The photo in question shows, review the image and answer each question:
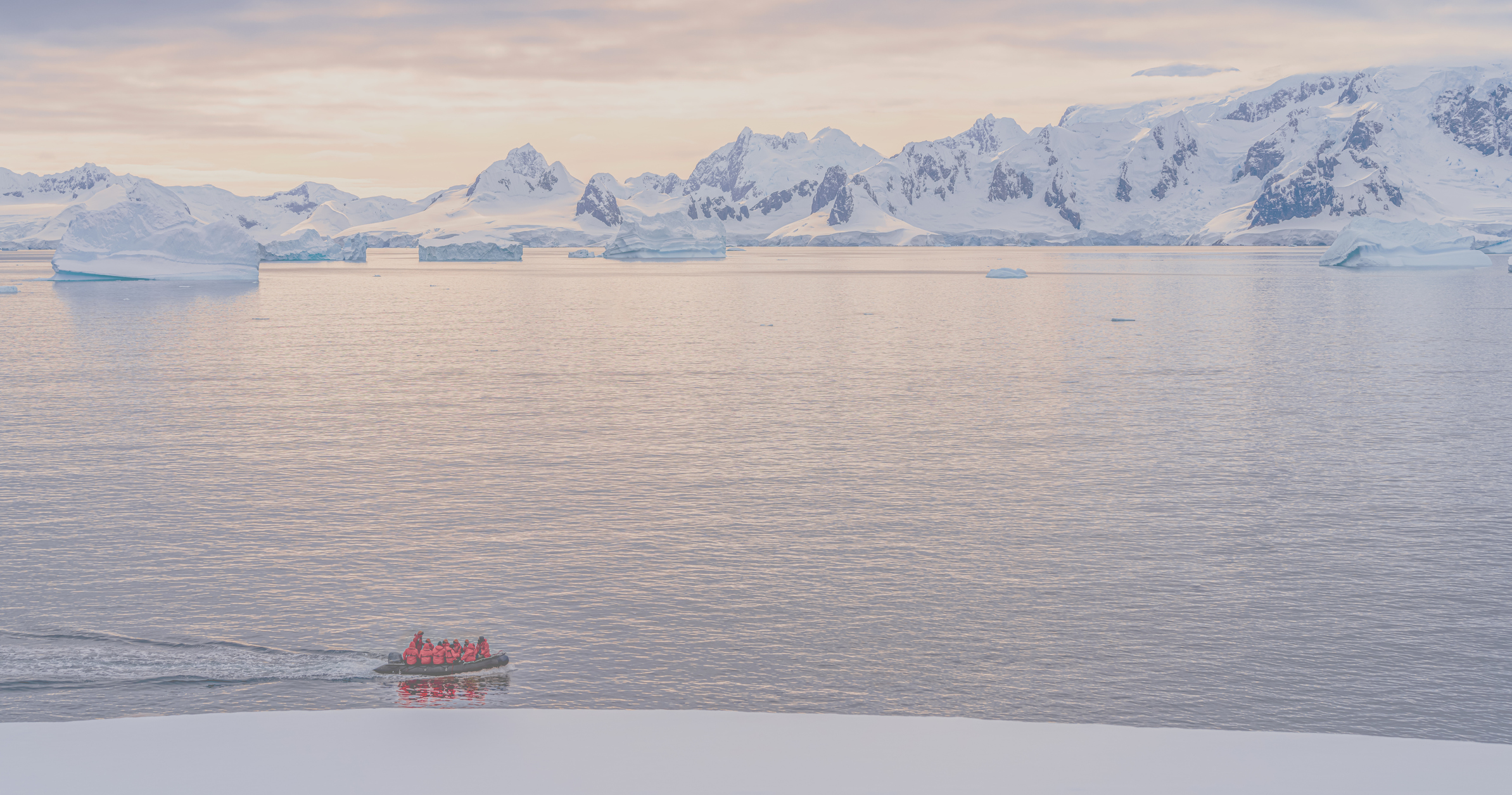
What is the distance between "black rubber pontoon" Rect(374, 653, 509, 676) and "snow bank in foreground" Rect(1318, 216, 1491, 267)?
188m

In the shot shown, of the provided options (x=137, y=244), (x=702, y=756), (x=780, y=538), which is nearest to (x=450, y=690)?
(x=702, y=756)

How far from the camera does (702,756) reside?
14586 mm

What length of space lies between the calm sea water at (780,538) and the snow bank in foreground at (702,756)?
1.38m

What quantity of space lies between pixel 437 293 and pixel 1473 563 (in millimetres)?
126100

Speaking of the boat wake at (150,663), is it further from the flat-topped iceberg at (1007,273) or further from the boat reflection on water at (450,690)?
the flat-topped iceberg at (1007,273)

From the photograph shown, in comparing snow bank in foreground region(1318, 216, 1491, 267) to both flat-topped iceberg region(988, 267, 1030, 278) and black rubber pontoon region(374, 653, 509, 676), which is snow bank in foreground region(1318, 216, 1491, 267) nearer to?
flat-topped iceberg region(988, 267, 1030, 278)

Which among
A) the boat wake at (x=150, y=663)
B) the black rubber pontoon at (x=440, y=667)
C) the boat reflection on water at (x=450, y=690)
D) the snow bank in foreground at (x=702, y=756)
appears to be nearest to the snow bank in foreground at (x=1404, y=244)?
the snow bank in foreground at (x=702, y=756)

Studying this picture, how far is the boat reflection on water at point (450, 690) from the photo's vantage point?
18047 millimetres

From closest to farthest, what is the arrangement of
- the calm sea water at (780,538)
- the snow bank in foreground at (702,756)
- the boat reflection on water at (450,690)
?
the snow bank in foreground at (702,756), the boat reflection on water at (450,690), the calm sea water at (780,538)

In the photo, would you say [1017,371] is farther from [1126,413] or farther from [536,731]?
[536,731]

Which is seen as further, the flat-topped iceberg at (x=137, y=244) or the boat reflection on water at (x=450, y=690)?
the flat-topped iceberg at (x=137, y=244)

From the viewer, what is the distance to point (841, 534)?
26375 mm

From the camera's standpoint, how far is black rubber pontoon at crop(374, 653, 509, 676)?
18422 millimetres

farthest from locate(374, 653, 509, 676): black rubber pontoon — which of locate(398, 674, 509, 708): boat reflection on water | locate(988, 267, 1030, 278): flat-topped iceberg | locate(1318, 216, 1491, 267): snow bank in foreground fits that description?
locate(1318, 216, 1491, 267): snow bank in foreground
